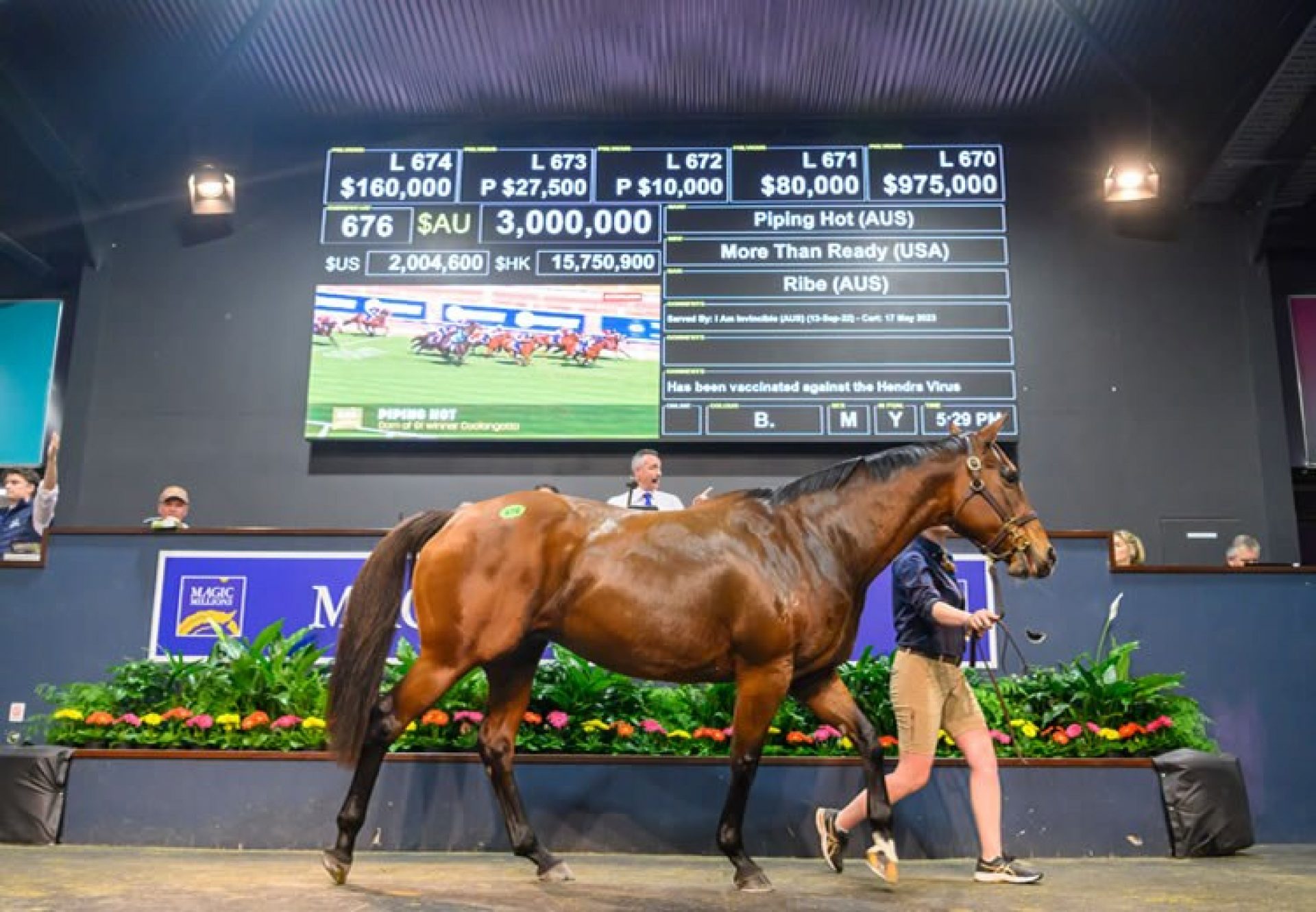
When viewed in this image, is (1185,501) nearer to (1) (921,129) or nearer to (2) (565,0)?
(1) (921,129)

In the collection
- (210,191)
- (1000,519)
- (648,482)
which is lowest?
(1000,519)

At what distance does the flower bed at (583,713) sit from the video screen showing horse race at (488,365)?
13.6 feet

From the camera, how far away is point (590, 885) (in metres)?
4.60

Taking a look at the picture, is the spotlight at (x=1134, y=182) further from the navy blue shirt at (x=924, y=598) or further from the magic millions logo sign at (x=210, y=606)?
the magic millions logo sign at (x=210, y=606)

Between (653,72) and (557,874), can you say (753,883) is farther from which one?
(653,72)

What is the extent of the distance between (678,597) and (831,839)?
1.43 metres

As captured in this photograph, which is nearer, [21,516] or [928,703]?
[928,703]

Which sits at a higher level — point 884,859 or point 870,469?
point 870,469

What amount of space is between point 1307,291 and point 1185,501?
3.30 metres

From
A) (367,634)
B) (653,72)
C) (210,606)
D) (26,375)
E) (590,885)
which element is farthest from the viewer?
(26,375)

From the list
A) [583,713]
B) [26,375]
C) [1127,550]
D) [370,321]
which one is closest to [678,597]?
[583,713]

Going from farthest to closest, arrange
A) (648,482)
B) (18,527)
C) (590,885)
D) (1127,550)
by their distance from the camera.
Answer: (18,527) < (1127,550) < (648,482) < (590,885)

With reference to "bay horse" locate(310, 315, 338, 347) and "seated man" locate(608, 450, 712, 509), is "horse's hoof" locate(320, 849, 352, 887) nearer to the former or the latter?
"seated man" locate(608, 450, 712, 509)

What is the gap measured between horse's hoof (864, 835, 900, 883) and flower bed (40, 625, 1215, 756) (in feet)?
3.77
